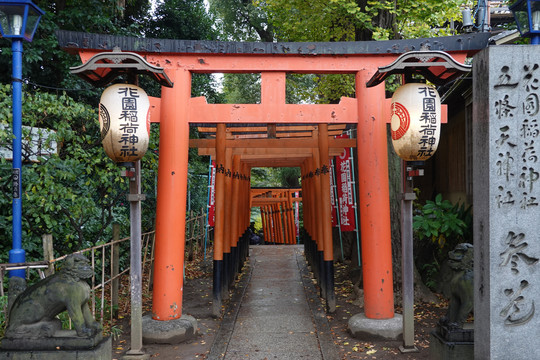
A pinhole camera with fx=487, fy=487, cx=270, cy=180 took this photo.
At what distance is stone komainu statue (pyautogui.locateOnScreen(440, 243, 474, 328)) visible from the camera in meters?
5.26

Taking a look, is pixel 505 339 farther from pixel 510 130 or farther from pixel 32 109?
pixel 32 109

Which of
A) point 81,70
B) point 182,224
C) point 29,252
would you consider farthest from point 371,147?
point 29,252

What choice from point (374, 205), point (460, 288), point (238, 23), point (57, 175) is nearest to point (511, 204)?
point (460, 288)

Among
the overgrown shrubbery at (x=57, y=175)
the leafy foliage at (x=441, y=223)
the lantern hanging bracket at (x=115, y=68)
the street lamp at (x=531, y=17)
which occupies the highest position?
the street lamp at (x=531, y=17)

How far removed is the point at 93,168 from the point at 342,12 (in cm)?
855

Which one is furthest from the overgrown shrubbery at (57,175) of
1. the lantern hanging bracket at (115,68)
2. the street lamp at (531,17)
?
the street lamp at (531,17)

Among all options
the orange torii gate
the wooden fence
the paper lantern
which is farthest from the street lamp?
the orange torii gate

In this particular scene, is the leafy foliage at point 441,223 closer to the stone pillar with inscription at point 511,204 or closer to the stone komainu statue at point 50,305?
the stone pillar with inscription at point 511,204

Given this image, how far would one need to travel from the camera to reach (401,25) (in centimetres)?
1330

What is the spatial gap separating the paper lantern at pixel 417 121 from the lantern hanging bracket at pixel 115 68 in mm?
3192

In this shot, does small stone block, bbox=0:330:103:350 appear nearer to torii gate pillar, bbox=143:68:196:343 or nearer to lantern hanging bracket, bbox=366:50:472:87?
torii gate pillar, bbox=143:68:196:343

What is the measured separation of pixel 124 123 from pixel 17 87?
4.89ft

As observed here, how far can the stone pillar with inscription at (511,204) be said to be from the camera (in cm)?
414

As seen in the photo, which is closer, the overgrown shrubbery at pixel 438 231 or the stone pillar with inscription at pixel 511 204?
the stone pillar with inscription at pixel 511 204
